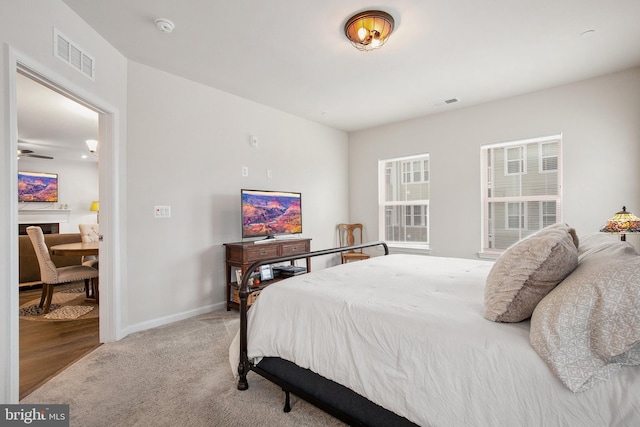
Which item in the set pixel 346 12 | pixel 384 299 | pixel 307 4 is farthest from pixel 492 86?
pixel 384 299

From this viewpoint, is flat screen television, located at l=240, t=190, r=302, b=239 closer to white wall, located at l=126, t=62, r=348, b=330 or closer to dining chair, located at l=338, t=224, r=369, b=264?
white wall, located at l=126, t=62, r=348, b=330

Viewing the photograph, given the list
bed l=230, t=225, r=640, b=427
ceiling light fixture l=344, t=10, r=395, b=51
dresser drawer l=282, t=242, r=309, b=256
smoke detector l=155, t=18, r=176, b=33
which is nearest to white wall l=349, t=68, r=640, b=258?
dresser drawer l=282, t=242, r=309, b=256

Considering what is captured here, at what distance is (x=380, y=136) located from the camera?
5176 mm

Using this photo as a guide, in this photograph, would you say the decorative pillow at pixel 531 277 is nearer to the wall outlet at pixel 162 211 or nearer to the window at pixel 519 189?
the wall outlet at pixel 162 211

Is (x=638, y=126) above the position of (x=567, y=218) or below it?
above

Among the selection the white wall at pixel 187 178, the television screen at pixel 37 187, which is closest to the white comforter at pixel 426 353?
the white wall at pixel 187 178

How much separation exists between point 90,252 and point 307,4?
12.0 feet

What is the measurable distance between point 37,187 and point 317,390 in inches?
340

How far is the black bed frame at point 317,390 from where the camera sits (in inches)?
52.7

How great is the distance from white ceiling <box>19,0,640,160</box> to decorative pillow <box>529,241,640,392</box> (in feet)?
6.91

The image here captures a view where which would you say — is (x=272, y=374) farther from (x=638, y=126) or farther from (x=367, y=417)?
(x=638, y=126)

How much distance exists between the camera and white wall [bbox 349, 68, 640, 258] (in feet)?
10.5

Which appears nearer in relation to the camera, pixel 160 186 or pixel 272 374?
pixel 272 374

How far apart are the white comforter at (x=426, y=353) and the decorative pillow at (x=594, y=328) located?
0.04 m
